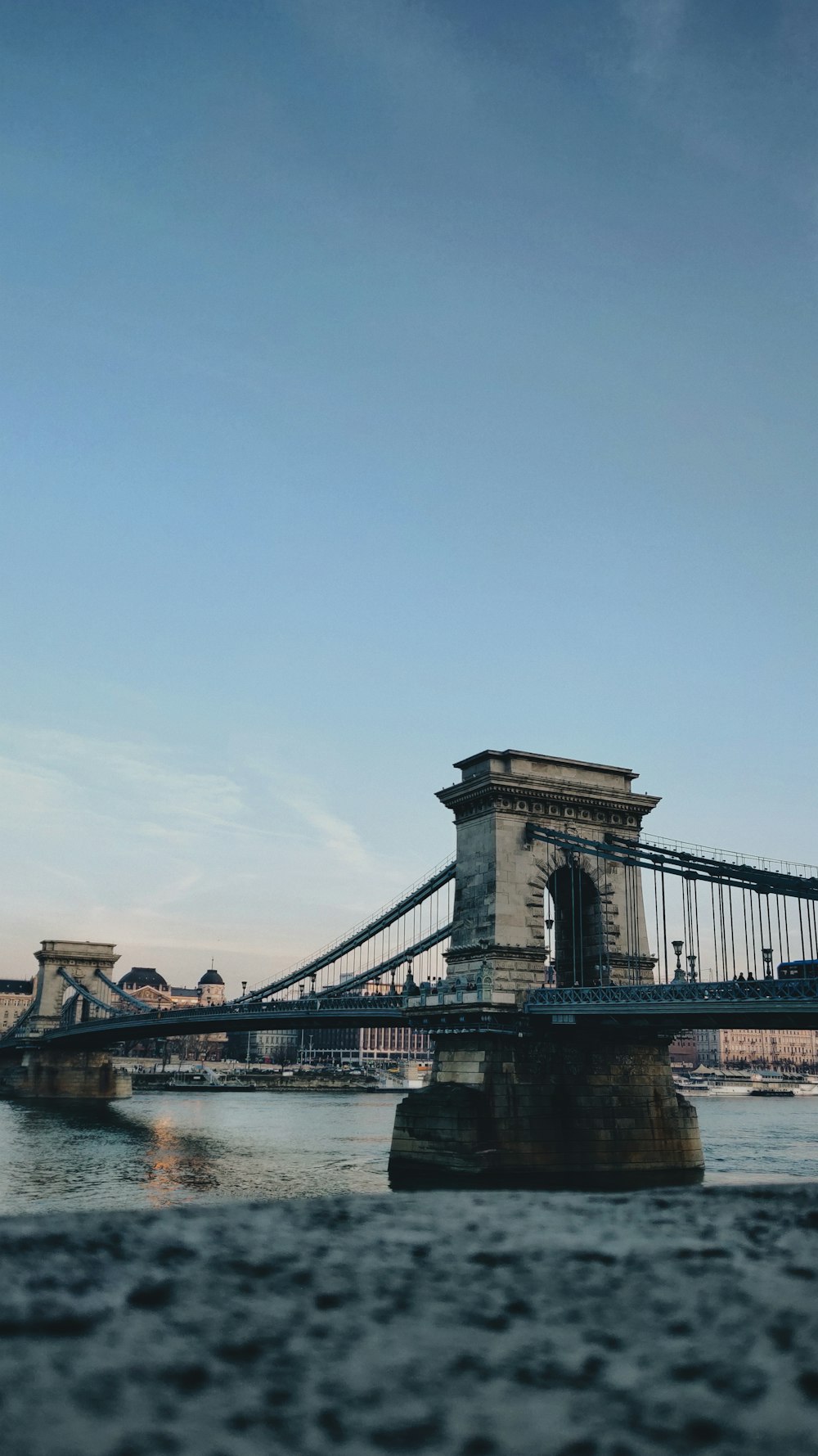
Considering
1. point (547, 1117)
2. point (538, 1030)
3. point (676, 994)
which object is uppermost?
point (676, 994)

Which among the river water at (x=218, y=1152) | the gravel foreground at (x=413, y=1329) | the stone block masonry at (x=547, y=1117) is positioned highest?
the gravel foreground at (x=413, y=1329)

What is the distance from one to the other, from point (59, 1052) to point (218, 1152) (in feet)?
174

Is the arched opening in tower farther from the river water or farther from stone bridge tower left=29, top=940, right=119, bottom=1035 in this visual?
stone bridge tower left=29, top=940, right=119, bottom=1035

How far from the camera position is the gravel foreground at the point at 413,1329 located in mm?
1701

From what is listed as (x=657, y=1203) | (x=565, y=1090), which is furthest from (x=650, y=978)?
(x=657, y=1203)

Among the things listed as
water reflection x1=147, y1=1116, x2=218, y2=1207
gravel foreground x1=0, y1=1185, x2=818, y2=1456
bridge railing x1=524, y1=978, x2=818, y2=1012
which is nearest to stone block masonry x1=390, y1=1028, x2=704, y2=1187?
bridge railing x1=524, y1=978, x2=818, y2=1012

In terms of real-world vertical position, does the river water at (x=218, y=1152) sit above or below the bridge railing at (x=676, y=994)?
below

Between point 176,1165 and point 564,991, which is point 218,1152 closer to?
point 176,1165

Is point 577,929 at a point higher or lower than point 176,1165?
higher

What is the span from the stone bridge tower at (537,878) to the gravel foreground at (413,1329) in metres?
40.7

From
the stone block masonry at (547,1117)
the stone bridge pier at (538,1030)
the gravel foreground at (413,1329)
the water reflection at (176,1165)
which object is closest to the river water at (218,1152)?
the water reflection at (176,1165)

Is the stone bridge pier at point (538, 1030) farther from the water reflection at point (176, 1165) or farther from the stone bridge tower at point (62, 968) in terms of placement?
the stone bridge tower at point (62, 968)

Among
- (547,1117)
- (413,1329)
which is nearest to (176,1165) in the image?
(547,1117)

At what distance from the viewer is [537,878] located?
4544 centimetres
